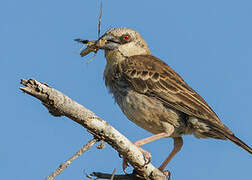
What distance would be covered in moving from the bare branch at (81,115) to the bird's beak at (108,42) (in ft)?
11.9

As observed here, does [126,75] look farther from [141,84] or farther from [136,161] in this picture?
[136,161]

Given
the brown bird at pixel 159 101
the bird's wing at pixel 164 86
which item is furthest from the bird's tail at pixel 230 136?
the bird's wing at pixel 164 86

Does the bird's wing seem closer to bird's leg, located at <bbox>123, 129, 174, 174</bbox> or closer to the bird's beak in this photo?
the bird's beak

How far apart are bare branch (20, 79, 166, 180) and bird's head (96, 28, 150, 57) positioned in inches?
142

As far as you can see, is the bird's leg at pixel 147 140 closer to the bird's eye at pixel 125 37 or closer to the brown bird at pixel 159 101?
the brown bird at pixel 159 101

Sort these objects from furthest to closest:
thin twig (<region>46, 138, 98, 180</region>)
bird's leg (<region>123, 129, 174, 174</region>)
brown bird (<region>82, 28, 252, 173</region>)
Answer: brown bird (<region>82, 28, 252, 173</region>), bird's leg (<region>123, 129, 174, 174</region>), thin twig (<region>46, 138, 98, 180</region>)

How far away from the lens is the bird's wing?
8.40 m

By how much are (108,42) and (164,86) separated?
1883 mm

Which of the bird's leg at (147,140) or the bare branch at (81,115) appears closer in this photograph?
the bare branch at (81,115)

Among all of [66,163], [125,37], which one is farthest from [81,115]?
[125,37]

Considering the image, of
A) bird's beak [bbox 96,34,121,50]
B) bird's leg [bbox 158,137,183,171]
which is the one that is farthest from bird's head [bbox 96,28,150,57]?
bird's leg [bbox 158,137,183,171]

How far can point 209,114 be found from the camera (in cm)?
835

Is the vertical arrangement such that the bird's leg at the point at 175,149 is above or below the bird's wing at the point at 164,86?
below

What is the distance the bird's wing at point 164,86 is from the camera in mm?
8398
